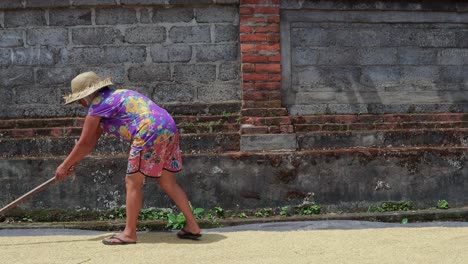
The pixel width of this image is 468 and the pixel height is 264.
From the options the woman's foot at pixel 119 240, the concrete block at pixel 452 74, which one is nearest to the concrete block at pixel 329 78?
the concrete block at pixel 452 74

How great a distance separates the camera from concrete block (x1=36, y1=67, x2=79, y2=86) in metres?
6.60

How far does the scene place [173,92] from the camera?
21.7 ft

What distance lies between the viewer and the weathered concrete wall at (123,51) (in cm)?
659

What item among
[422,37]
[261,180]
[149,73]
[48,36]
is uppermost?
[48,36]

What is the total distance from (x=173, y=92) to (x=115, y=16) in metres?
1.01

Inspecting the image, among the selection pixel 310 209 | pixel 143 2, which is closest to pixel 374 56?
pixel 310 209

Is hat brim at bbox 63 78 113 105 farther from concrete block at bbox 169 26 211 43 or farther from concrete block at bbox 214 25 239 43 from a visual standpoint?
concrete block at bbox 214 25 239 43

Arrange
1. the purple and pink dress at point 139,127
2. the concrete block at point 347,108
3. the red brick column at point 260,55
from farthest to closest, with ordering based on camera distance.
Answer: the concrete block at point 347,108, the red brick column at point 260,55, the purple and pink dress at point 139,127

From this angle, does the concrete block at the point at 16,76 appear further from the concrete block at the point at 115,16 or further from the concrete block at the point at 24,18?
the concrete block at the point at 115,16

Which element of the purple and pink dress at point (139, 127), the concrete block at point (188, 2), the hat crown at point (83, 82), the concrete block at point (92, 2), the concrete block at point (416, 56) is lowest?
the purple and pink dress at point (139, 127)

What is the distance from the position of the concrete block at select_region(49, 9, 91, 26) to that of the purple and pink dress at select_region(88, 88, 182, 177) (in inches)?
69.5

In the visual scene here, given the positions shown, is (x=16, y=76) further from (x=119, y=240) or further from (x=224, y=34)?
(x=119, y=240)

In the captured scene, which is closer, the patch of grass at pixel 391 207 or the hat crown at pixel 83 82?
the hat crown at pixel 83 82

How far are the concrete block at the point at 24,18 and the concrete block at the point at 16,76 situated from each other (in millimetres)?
473
